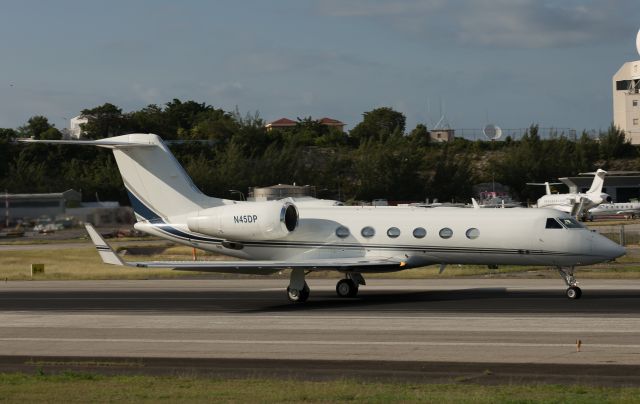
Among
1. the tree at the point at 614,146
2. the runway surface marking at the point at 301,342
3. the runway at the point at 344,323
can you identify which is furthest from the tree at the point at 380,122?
the runway surface marking at the point at 301,342

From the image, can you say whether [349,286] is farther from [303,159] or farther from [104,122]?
[104,122]

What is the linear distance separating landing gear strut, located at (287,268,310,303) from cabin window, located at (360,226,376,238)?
217cm

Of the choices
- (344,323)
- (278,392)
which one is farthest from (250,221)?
(278,392)

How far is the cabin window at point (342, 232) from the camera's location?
2816 centimetres

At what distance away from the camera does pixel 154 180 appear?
29594 mm

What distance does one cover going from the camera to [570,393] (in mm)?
13656

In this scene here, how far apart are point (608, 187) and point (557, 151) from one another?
838cm

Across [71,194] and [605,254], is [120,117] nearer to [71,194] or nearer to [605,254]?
[71,194]

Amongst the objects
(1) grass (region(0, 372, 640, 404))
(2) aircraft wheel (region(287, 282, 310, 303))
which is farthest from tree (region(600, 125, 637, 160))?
(1) grass (region(0, 372, 640, 404))

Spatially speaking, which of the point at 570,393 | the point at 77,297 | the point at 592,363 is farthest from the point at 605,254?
the point at 77,297

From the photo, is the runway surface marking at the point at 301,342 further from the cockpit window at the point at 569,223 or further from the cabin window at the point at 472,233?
the cockpit window at the point at 569,223

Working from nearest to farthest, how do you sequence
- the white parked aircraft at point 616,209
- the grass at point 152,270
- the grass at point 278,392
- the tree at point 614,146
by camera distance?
the grass at point 278,392, the grass at point 152,270, the white parked aircraft at point 616,209, the tree at point 614,146

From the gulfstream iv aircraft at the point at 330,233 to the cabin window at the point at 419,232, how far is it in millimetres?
28

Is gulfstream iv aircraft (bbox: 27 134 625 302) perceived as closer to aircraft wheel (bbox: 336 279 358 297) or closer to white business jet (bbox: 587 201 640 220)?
aircraft wheel (bbox: 336 279 358 297)
